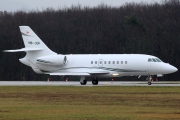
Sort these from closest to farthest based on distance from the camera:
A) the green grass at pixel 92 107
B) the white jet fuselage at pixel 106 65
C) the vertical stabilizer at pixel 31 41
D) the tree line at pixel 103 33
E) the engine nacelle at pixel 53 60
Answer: the green grass at pixel 92 107, the white jet fuselage at pixel 106 65, the engine nacelle at pixel 53 60, the vertical stabilizer at pixel 31 41, the tree line at pixel 103 33

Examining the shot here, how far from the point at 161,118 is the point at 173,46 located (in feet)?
229

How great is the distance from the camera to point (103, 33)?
108000 millimetres

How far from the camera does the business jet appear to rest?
Answer: 210 ft

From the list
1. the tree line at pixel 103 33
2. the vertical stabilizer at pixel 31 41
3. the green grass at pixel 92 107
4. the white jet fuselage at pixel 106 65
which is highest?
the tree line at pixel 103 33

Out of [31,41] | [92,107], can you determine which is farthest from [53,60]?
[92,107]

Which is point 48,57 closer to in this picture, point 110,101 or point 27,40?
point 27,40

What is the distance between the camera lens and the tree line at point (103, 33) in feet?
325

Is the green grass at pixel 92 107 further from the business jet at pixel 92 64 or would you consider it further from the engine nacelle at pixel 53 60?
the engine nacelle at pixel 53 60

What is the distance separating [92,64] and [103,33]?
136ft

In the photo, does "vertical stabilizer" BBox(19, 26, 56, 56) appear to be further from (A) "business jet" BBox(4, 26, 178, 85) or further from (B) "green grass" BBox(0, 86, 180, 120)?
(B) "green grass" BBox(0, 86, 180, 120)

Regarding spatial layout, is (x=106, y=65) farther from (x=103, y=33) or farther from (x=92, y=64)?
(x=103, y=33)

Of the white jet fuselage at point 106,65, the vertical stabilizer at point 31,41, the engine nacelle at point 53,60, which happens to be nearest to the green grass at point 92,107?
the white jet fuselage at point 106,65

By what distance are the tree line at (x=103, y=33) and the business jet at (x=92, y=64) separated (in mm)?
25758

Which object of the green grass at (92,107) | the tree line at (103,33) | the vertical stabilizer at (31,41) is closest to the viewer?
the green grass at (92,107)
